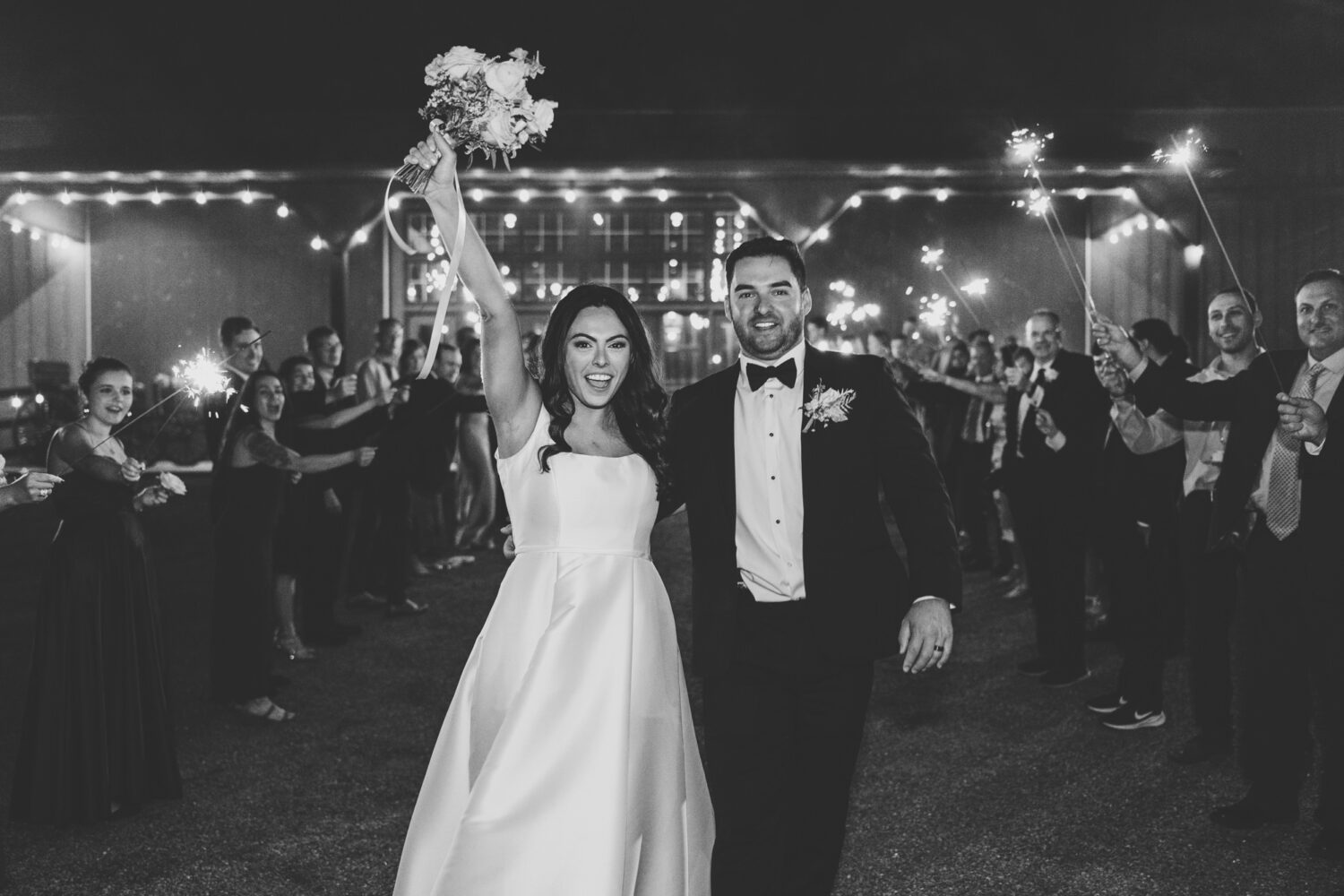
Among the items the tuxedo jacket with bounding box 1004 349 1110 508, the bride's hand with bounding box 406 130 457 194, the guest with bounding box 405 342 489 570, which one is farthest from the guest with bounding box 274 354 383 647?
the bride's hand with bounding box 406 130 457 194

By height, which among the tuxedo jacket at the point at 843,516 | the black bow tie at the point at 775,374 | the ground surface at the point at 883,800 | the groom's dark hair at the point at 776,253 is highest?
the groom's dark hair at the point at 776,253

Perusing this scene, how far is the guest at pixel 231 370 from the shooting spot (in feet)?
19.5

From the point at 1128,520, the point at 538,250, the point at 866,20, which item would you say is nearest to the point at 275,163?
the point at 538,250

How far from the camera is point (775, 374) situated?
10.0ft

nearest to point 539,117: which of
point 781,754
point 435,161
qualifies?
point 435,161

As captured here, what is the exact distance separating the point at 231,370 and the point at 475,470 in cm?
468

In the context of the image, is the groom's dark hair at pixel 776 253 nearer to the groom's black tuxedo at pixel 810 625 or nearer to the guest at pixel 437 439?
the groom's black tuxedo at pixel 810 625

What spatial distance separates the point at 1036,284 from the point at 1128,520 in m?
16.5

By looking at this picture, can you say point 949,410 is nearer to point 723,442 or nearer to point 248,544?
point 248,544

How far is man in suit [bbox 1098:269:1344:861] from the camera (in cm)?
391

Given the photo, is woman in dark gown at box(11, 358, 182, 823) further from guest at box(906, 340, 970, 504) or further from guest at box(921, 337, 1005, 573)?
guest at box(906, 340, 970, 504)

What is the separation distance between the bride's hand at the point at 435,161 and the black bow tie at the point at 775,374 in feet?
3.19

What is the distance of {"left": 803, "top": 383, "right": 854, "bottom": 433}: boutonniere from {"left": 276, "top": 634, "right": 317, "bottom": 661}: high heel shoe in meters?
4.81

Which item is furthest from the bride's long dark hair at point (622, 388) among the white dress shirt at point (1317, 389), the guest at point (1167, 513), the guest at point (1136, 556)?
the guest at point (1167, 513)
